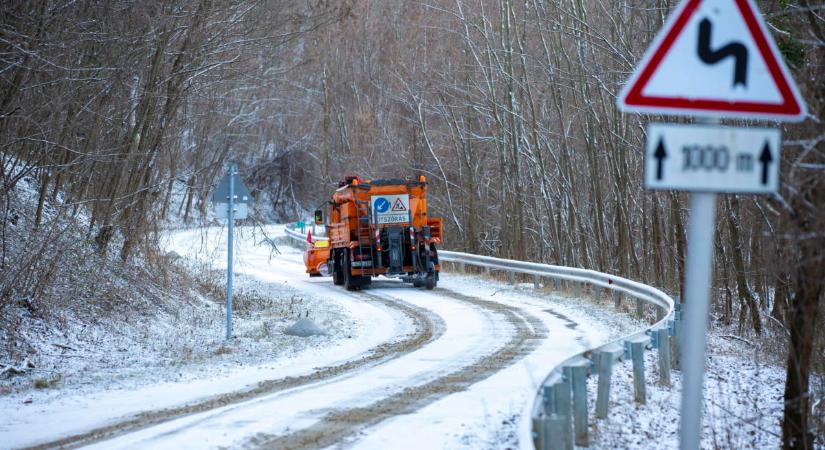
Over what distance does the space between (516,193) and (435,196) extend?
39.6 ft

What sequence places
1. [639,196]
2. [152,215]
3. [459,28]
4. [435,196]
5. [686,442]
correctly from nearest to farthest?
[686,442] < [152,215] < [639,196] < [459,28] < [435,196]

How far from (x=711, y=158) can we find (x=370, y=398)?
261 inches

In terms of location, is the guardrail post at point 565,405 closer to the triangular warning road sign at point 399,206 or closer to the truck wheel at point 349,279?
the triangular warning road sign at point 399,206

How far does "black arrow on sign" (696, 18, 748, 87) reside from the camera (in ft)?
13.8

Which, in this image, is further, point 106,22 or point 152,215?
point 152,215

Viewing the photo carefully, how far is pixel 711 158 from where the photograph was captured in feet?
13.6

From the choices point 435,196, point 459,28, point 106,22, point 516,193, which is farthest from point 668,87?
point 435,196

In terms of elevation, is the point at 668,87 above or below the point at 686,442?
above

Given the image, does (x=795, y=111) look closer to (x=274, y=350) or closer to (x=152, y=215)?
(x=274, y=350)

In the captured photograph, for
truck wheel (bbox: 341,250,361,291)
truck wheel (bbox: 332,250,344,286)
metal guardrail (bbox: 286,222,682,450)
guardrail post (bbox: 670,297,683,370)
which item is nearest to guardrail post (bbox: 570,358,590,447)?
metal guardrail (bbox: 286,222,682,450)

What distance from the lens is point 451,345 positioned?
48.9 feet

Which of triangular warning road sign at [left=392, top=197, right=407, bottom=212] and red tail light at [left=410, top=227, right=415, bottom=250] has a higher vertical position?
triangular warning road sign at [left=392, top=197, right=407, bottom=212]

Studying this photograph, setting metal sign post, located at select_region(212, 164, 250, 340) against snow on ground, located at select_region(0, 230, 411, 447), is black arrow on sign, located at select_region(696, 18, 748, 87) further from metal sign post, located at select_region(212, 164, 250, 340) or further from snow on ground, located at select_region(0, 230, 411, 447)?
metal sign post, located at select_region(212, 164, 250, 340)

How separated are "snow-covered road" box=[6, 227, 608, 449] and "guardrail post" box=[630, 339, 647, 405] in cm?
111
